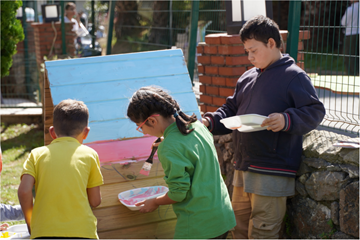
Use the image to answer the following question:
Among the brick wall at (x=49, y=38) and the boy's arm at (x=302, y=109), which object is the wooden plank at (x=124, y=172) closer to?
the boy's arm at (x=302, y=109)

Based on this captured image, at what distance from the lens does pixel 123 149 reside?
2873 millimetres

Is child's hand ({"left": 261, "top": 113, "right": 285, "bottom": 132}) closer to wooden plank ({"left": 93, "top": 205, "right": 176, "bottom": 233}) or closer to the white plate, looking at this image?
the white plate

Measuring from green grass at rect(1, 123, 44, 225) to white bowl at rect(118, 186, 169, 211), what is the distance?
65.7 inches

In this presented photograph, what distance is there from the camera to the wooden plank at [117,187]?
2516 millimetres

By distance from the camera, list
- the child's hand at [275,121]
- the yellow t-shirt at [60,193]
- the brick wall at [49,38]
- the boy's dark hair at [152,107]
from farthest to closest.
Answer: the brick wall at [49,38] < the child's hand at [275,121] < the boy's dark hair at [152,107] < the yellow t-shirt at [60,193]

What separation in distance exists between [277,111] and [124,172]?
1147 millimetres

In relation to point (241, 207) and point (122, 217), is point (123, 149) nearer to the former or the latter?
point (122, 217)

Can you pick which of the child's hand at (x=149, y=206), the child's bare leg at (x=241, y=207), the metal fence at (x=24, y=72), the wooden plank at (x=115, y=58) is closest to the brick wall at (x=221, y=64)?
the wooden plank at (x=115, y=58)

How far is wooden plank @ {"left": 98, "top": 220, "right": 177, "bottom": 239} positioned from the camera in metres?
2.43

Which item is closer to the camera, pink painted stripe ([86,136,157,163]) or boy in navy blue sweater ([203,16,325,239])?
boy in navy blue sweater ([203,16,325,239])

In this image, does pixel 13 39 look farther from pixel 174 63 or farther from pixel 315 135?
pixel 315 135

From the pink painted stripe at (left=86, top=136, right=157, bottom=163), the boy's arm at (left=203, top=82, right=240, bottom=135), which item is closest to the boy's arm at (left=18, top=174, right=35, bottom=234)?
the pink painted stripe at (left=86, top=136, right=157, bottom=163)

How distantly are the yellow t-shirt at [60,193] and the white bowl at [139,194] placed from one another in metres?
0.50

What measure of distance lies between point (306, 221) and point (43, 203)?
2021mm
